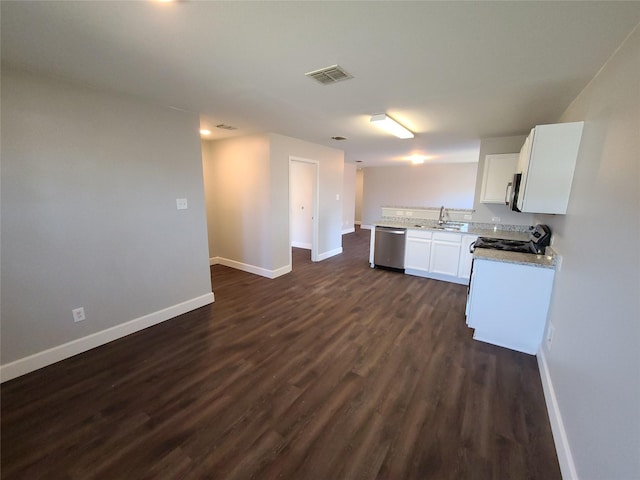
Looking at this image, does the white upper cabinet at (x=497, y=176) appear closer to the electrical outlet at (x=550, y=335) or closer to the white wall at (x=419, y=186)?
the electrical outlet at (x=550, y=335)

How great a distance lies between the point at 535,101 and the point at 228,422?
3831 millimetres

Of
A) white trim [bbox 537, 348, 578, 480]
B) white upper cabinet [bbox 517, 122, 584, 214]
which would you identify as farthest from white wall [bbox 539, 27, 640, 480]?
white upper cabinet [bbox 517, 122, 584, 214]

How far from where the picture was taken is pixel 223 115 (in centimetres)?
324

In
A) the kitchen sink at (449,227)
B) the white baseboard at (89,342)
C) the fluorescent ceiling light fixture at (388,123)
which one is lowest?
the white baseboard at (89,342)

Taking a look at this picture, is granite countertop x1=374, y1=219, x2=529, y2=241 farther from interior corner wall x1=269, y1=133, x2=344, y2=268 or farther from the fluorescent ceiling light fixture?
the fluorescent ceiling light fixture

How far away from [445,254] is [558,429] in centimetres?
311

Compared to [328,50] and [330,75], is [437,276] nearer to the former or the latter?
[330,75]

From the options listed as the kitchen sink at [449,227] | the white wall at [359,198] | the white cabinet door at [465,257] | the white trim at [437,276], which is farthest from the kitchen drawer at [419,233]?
the white wall at [359,198]

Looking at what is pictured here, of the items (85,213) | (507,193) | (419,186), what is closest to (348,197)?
(419,186)

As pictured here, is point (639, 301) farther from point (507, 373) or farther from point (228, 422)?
point (228, 422)

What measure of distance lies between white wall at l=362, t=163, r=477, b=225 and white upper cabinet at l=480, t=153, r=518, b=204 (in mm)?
4044

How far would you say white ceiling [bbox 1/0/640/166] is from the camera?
1.35 meters

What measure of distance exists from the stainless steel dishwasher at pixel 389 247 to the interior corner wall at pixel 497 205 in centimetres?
128

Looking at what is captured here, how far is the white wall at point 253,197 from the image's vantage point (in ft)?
14.5
